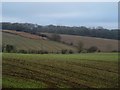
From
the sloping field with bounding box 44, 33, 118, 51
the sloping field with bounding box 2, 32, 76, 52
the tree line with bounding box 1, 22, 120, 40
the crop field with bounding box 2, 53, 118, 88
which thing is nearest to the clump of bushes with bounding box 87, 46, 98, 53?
the sloping field with bounding box 44, 33, 118, 51

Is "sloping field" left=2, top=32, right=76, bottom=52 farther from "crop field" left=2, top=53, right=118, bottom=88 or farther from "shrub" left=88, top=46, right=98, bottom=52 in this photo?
"crop field" left=2, top=53, right=118, bottom=88

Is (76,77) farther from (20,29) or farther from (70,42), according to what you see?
(70,42)

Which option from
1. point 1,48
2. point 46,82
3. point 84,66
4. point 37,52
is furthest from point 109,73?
point 1,48

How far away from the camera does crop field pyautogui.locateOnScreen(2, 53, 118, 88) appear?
1145 cm

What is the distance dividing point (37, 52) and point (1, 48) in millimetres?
2246

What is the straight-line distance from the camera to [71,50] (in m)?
17.1

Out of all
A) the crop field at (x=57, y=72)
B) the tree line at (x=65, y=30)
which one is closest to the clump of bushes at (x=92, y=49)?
the tree line at (x=65, y=30)

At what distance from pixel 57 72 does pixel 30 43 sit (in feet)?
17.1

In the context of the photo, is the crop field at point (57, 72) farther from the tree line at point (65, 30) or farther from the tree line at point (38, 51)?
the tree line at point (65, 30)

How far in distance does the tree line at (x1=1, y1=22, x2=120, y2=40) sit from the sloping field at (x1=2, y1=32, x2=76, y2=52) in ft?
2.13

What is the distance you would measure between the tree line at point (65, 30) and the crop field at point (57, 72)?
6.15 feet

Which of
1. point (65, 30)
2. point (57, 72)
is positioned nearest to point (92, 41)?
point (65, 30)

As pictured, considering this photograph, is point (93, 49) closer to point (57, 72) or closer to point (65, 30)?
point (65, 30)

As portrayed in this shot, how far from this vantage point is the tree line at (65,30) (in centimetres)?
1495
